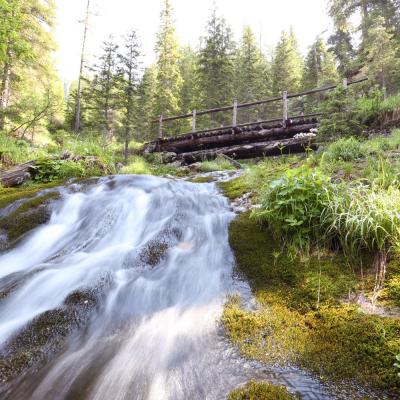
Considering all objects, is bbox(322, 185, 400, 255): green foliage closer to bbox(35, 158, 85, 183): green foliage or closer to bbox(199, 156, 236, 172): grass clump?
bbox(35, 158, 85, 183): green foliage

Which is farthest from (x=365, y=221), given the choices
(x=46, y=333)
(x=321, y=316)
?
(x=46, y=333)

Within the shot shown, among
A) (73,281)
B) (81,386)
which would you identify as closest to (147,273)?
(73,281)

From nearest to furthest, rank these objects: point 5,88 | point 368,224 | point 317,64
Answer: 1. point 368,224
2. point 5,88
3. point 317,64

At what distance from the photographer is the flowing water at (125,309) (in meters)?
1.75

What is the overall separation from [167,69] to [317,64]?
13.4 m

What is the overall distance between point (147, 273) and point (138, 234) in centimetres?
120

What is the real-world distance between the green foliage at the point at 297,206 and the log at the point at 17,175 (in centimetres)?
561

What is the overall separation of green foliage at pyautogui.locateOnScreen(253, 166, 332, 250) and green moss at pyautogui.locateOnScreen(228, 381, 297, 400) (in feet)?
5.42

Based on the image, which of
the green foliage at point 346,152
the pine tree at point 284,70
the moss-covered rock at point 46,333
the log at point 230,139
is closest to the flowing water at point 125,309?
the moss-covered rock at point 46,333

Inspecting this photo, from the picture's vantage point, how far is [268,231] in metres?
3.44

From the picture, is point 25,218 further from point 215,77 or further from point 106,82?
point 215,77

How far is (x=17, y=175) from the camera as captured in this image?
6480 mm

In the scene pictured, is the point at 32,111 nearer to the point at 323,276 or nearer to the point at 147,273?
the point at 147,273

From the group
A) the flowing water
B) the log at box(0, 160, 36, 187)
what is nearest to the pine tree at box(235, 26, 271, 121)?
the log at box(0, 160, 36, 187)
